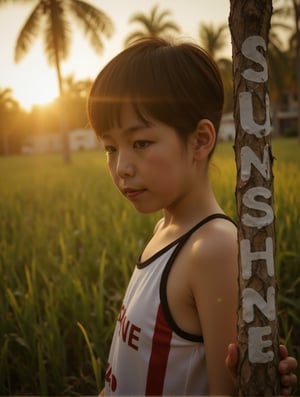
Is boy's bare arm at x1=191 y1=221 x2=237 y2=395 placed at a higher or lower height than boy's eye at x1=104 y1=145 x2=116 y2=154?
lower

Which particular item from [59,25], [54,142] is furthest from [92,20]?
[54,142]

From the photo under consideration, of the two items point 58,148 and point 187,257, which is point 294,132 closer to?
point 58,148

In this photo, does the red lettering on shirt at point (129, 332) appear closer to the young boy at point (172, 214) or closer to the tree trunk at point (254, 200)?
the young boy at point (172, 214)

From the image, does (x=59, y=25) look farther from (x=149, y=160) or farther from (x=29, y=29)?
(x=149, y=160)

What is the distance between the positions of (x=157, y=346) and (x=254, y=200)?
1.16ft

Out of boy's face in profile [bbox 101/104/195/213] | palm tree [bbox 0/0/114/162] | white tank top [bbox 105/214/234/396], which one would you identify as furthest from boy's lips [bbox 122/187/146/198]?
palm tree [bbox 0/0/114/162]

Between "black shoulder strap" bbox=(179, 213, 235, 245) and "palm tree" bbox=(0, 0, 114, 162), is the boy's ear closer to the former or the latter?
"black shoulder strap" bbox=(179, 213, 235, 245)

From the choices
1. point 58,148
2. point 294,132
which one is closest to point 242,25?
point 294,132

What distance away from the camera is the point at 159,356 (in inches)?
29.4

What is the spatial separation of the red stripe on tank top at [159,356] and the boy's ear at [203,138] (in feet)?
1.01

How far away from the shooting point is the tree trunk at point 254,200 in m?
0.53

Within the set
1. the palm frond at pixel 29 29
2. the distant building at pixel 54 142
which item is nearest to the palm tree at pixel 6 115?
the distant building at pixel 54 142

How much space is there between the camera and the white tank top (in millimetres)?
727

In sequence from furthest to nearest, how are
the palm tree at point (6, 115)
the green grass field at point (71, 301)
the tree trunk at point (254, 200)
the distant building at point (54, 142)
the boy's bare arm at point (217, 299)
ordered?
the distant building at point (54, 142)
the palm tree at point (6, 115)
the green grass field at point (71, 301)
the boy's bare arm at point (217, 299)
the tree trunk at point (254, 200)
